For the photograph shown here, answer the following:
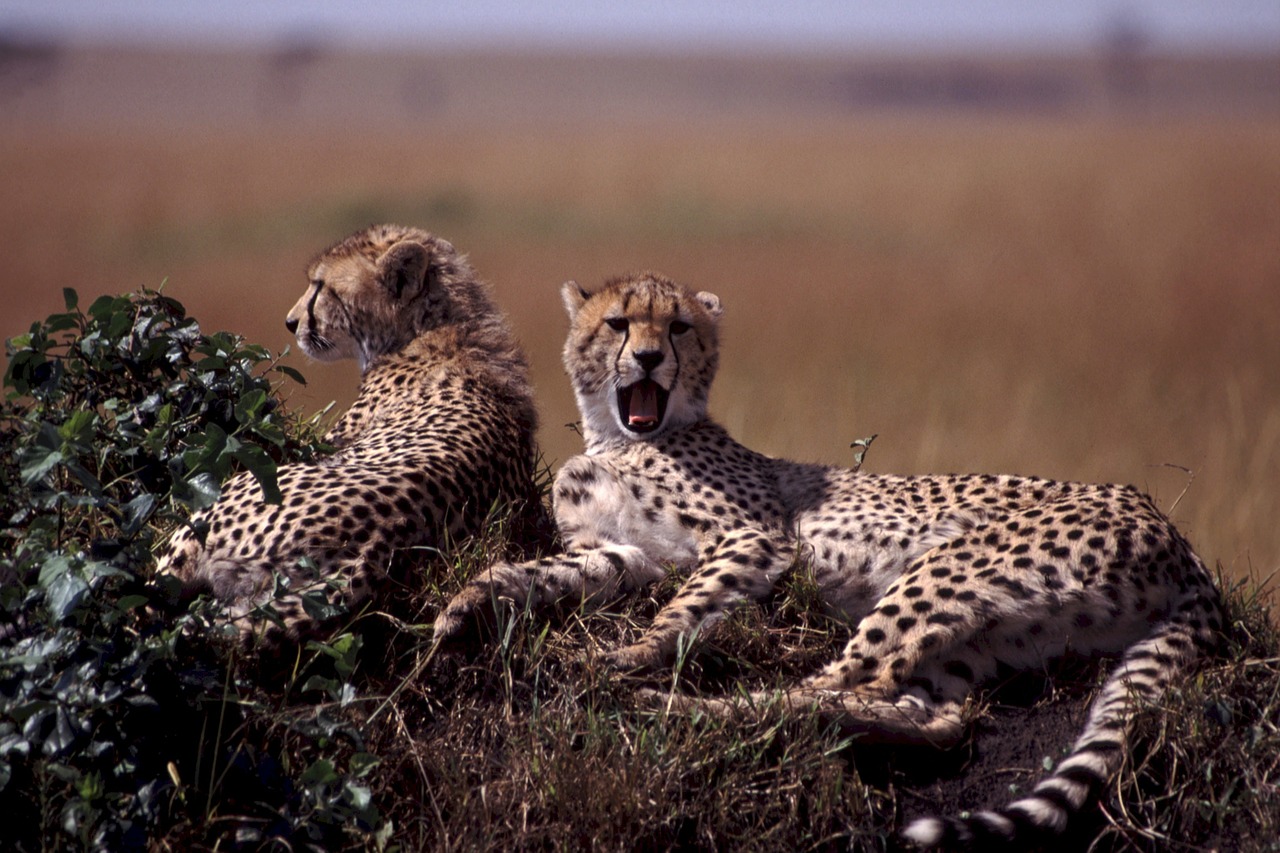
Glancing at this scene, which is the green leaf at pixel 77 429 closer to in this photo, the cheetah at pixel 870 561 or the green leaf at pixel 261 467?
the green leaf at pixel 261 467

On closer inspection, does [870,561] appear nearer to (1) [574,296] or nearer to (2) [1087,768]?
(2) [1087,768]

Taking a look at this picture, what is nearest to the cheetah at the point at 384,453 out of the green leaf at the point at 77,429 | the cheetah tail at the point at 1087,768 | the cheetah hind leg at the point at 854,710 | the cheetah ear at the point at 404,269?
the cheetah ear at the point at 404,269

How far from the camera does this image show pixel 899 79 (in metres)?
54.0

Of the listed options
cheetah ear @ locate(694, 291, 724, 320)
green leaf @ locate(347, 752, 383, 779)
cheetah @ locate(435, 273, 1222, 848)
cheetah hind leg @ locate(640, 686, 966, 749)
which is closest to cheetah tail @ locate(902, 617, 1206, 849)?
cheetah @ locate(435, 273, 1222, 848)

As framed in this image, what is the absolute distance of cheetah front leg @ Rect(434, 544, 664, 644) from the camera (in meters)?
2.34

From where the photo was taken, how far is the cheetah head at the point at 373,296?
346cm

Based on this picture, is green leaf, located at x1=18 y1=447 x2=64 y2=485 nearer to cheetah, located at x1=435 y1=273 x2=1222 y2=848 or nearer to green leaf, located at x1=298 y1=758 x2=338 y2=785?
green leaf, located at x1=298 y1=758 x2=338 y2=785

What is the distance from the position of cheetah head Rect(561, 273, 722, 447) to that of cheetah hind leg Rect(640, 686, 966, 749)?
3.22ft

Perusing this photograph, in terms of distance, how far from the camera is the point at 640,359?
302 cm

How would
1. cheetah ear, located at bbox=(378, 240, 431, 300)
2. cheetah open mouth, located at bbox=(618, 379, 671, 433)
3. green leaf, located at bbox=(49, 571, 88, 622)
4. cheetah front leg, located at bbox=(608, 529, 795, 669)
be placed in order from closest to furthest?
green leaf, located at bbox=(49, 571, 88, 622) → cheetah front leg, located at bbox=(608, 529, 795, 669) → cheetah open mouth, located at bbox=(618, 379, 671, 433) → cheetah ear, located at bbox=(378, 240, 431, 300)

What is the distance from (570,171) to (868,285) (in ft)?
44.6

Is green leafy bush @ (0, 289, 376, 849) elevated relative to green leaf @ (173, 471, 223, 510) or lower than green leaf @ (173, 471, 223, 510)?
lower

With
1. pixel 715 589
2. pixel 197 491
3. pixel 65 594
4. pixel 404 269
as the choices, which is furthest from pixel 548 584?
pixel 404 269

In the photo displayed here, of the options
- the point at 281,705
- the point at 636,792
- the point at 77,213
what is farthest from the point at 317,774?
the point at 77,213
